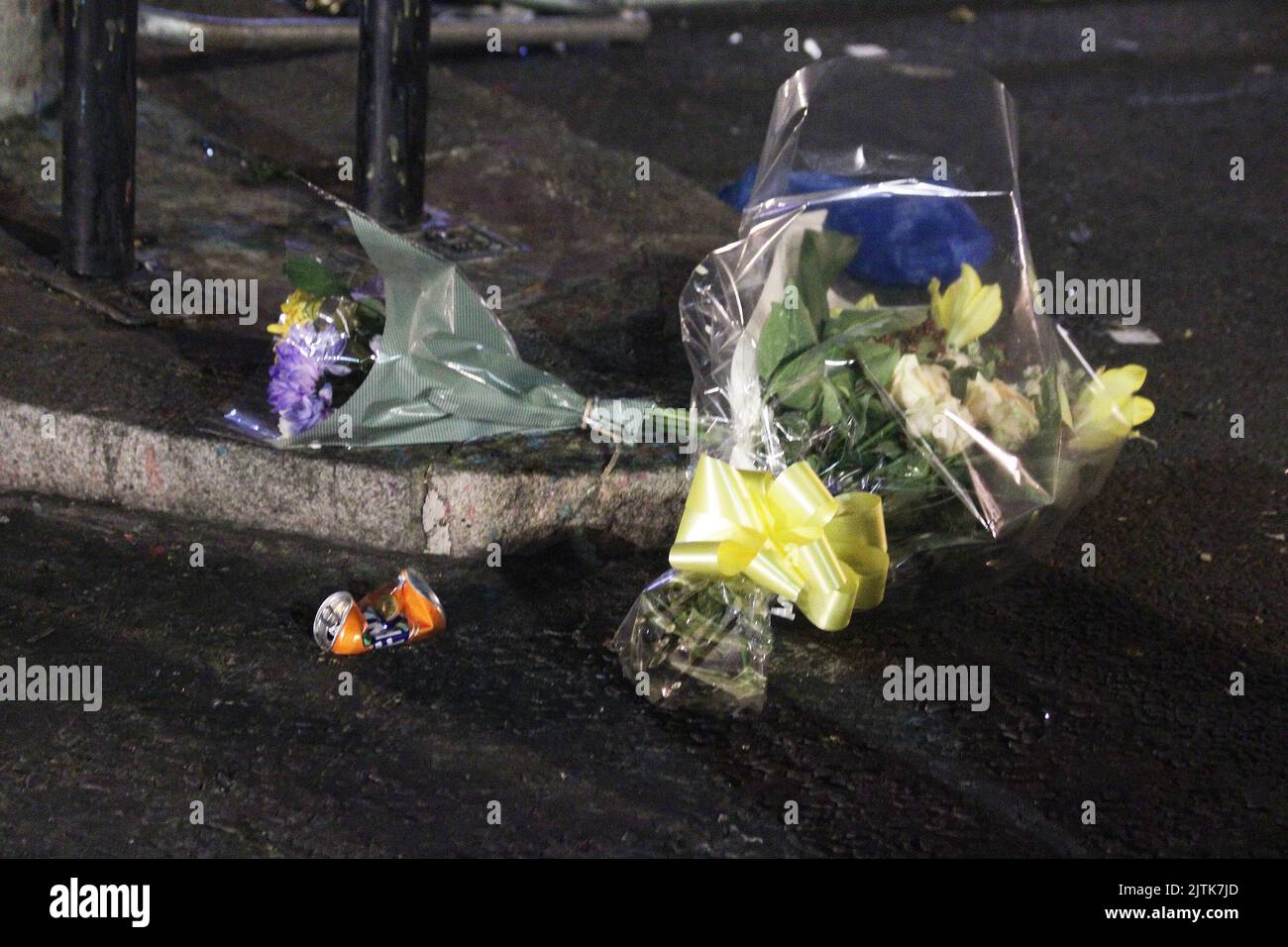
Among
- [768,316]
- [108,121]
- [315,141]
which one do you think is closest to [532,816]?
[768,316]

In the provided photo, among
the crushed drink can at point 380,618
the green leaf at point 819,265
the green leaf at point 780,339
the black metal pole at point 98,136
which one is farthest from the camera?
the black metal pole at point 98,136

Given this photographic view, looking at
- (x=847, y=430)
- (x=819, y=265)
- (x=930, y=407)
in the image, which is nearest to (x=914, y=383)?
(x=930, y=407)

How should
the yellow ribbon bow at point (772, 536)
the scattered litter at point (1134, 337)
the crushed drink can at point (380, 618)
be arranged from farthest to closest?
the scattered litter at point (1134, 337)
the crushed drink can at point (380, 618)
the yellow ribbon bow at point (772, 536)

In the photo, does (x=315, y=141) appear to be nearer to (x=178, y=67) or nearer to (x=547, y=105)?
(x=178, y=67)

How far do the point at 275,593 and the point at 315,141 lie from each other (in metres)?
2.29

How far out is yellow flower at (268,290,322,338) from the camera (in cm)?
332

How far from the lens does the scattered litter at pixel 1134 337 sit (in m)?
4.71

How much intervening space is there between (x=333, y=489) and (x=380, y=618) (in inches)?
16.5

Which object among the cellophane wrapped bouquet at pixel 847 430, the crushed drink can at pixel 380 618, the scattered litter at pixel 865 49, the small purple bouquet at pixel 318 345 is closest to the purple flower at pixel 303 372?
the small purple bouquet at pixel 318 345

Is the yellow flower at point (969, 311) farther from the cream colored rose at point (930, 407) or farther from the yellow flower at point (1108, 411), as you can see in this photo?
the yellow flower at point (1108, 411)

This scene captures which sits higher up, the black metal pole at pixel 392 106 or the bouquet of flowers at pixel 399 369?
the black metal pole at pixel 392 106

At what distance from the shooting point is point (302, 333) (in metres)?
3.28

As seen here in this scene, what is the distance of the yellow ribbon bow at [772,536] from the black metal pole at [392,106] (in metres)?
1.77

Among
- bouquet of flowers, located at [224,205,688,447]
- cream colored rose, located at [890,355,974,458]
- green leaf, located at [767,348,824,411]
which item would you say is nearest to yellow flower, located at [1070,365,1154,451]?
cream colored rose, located at [890,355,974,458]
